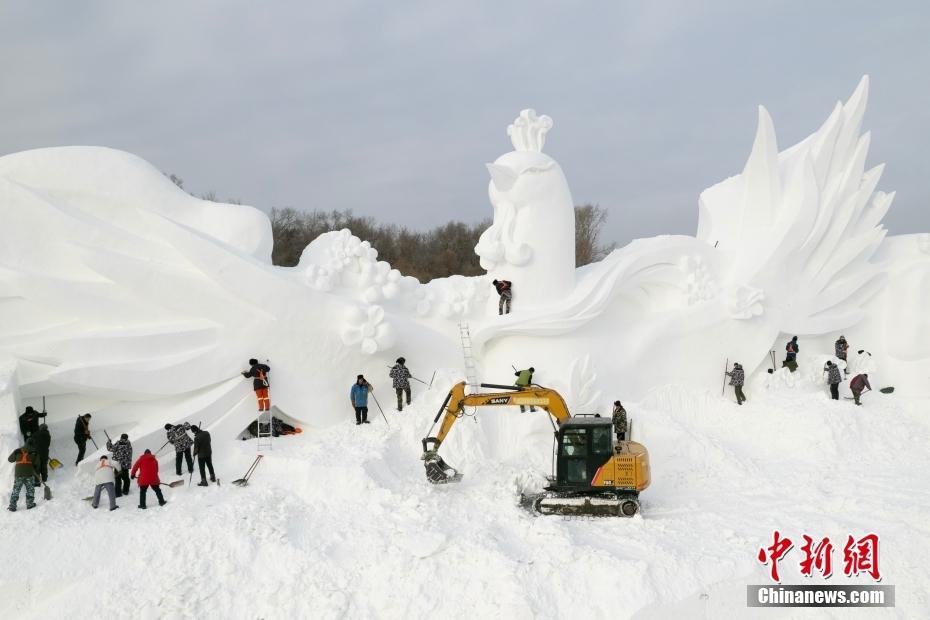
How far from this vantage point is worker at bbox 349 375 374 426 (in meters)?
11.9

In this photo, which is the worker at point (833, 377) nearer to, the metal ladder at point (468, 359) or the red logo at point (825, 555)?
the red logo at point (825, 555)

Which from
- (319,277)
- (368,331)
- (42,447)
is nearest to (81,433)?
(42,447)

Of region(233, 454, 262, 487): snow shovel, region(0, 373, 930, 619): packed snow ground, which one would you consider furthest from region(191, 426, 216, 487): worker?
region(233, 454, 262, 487): snow shovel

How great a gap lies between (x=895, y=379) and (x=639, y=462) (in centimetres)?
899

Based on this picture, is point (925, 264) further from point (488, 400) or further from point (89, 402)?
point (89, 402)

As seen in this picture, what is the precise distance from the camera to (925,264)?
15.9 m

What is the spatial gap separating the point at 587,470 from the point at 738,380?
17.7ft

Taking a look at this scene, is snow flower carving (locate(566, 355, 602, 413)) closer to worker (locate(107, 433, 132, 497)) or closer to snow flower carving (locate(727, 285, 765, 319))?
snow flower carving (locate(727, 285, 765, 319))

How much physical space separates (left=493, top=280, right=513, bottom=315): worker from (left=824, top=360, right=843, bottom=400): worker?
643cm

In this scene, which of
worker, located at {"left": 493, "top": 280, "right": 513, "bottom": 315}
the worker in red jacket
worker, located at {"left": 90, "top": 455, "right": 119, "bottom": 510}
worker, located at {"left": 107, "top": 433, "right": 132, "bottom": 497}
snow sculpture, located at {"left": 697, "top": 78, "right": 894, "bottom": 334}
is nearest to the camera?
worker, located at {"left": 90, "top": 455, "right": 119, "bottom": 510}

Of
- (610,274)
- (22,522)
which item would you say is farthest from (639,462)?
(22,522)

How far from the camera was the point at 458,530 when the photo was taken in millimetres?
8797

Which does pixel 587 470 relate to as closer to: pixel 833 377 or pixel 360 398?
pixel 360 398

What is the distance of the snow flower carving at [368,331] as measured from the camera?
11977 mm
